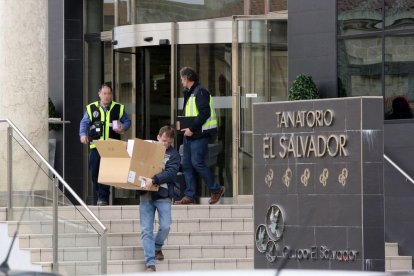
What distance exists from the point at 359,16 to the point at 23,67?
4656mm

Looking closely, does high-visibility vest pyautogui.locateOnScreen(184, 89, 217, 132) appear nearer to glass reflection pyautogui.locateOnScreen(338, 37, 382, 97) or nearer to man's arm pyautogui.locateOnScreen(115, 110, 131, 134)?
man's arm pyautogui.locateOnScreen(115, 110, 131, 134)

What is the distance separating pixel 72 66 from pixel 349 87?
685 cm

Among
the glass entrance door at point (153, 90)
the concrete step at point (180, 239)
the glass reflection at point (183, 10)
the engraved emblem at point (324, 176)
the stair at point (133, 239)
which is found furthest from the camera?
the glass entrance door at point (153, 90)

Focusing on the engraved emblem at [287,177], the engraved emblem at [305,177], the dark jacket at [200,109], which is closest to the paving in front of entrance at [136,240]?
the dark jacket at [200,109]

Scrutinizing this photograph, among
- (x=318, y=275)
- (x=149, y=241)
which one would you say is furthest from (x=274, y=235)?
(x=318, y=275)

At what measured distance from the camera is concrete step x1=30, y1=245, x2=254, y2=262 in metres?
12.8

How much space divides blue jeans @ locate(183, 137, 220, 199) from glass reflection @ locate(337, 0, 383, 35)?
8.33ft

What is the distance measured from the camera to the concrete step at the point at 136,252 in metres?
12.8

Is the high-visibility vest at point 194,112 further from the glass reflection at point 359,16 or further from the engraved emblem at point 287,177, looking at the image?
the engraved emblem at point 287,177

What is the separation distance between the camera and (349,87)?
15977 mm

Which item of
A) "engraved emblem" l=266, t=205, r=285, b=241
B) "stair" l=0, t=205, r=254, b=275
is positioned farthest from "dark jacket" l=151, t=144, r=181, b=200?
"engraved emblem" l=266, t=205, r=285, b=241

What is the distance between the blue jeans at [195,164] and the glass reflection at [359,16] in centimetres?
254

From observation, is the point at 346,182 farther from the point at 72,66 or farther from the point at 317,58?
the point at 72,66

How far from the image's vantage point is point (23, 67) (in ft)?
49.7
